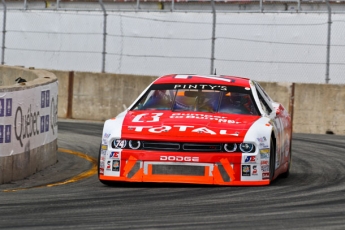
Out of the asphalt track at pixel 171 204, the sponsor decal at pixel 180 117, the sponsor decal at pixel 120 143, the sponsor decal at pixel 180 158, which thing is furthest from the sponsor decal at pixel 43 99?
the sponsor decal at pixel 180 158

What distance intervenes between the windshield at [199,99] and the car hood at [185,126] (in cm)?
35

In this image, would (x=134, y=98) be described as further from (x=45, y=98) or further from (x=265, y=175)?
(x=265, y=175)

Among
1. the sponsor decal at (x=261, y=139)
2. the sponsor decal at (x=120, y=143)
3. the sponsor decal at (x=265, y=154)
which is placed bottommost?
the sponsor decal at (x=265, y=154)

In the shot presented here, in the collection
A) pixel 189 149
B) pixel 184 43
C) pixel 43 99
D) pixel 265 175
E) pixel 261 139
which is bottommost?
pixel 265 175

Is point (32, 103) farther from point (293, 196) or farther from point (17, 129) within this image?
point (293, 196)

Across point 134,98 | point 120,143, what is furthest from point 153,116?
point 134,98

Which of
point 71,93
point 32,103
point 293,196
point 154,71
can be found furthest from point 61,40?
point 293,196

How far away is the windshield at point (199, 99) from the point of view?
38.4ft

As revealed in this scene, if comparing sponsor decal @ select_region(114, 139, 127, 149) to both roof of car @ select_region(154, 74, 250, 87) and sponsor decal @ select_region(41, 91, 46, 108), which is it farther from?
sponsor decal @ select_region(41, 91, 46, 108)

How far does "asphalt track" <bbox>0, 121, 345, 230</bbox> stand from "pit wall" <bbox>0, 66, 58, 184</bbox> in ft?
0.63

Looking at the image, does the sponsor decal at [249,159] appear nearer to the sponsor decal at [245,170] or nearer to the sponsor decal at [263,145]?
the sponsor decal at [245,170]

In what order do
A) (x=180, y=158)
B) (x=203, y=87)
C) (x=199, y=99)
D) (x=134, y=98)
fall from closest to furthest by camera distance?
(x=180, y=158)
(x=199, y=99)
(x=203, y=87)
(x=134, y=98)

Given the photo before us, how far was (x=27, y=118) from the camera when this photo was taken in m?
12.3

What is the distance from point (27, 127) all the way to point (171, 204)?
3.60m
